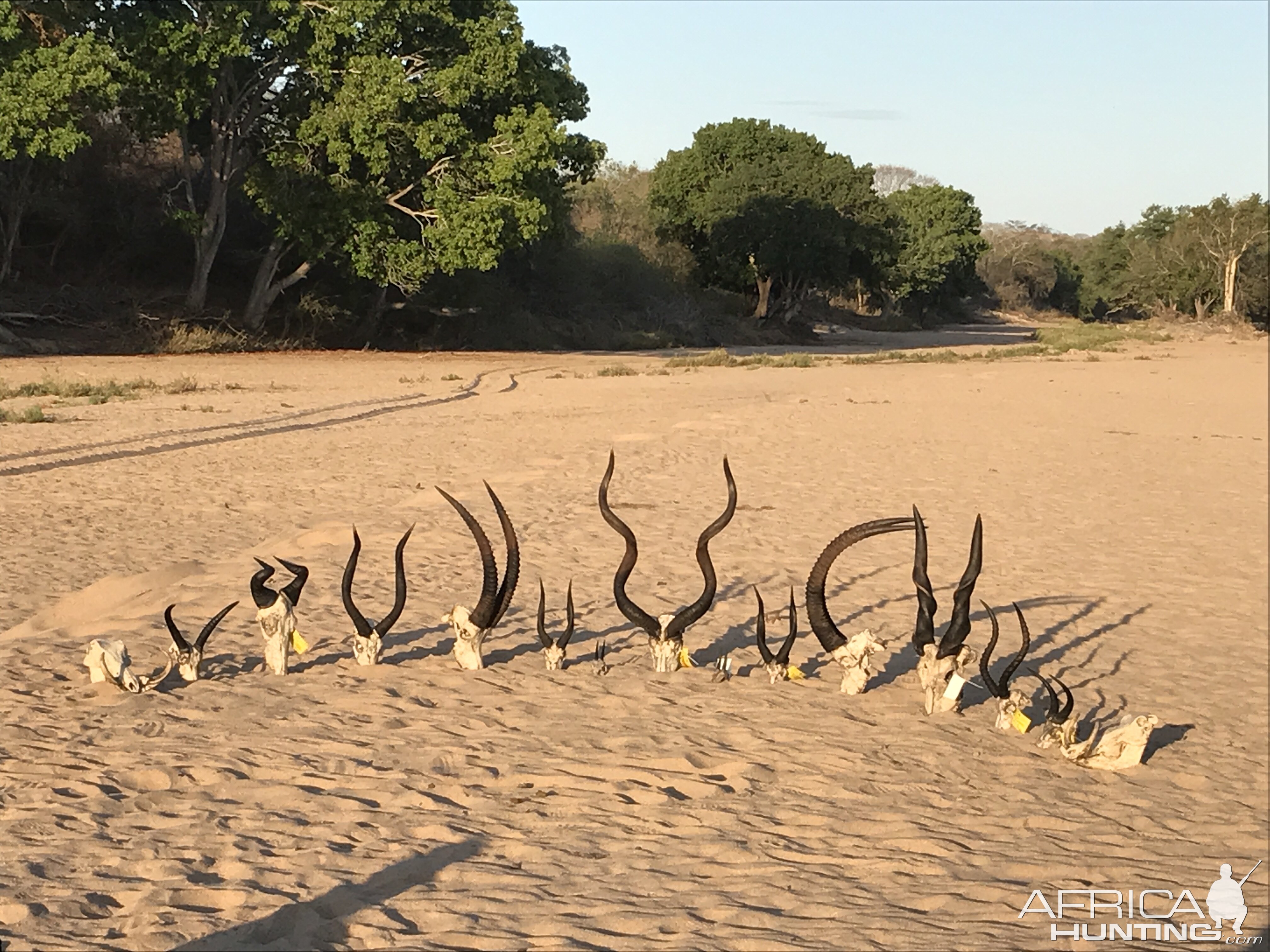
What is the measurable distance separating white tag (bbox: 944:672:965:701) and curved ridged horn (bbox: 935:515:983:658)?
12 cm

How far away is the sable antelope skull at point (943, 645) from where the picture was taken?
6.23 metres

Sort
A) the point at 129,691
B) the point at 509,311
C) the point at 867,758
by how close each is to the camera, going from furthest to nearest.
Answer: the point at 509,311 < the point at 129,691 < the point at 867,758

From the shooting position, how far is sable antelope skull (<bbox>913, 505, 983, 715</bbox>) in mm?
6230

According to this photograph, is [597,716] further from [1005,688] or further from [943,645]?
[1005,688]

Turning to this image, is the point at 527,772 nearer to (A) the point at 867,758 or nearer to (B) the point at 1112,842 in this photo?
(A) the point at 867,758

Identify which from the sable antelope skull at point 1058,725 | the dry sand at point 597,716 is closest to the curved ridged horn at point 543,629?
the dry sand at point 597,716

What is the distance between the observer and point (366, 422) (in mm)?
17469

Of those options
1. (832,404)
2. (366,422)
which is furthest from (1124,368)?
(366,422)

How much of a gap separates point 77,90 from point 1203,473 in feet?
62.9

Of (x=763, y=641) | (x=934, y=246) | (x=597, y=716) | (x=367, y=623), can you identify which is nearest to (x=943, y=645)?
(x=763, y=641)

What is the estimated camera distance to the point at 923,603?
6.41 m

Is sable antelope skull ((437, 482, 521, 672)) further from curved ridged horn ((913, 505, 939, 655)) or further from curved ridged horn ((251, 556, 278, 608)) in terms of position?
curved ridged horn ((913, 505, 939, 655))

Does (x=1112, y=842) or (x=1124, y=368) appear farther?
(x=1124, y=368)

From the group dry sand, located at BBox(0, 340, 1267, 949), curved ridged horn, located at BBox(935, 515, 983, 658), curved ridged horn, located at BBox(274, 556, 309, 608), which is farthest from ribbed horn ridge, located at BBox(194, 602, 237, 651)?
curved ridged horn, located at BBox(935, 515, 983, 658)
